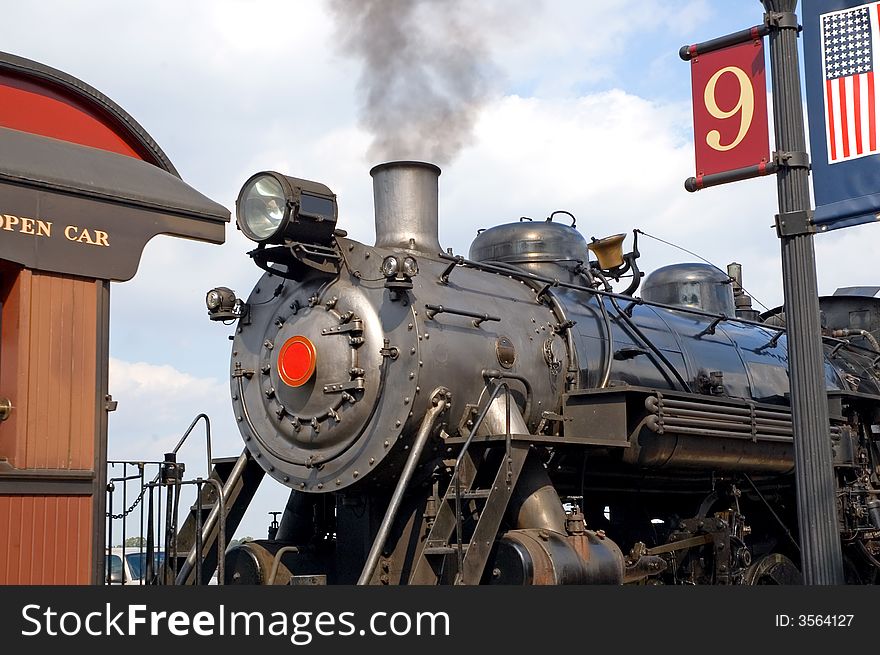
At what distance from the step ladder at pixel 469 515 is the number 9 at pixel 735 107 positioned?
1.97 meters

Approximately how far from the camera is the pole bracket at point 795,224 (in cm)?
570

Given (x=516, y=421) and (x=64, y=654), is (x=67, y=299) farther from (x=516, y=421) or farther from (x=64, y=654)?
(x=516, y=421)

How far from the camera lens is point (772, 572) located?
9336mm

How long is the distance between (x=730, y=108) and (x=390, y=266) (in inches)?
87.6

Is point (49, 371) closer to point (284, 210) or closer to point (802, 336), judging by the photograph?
point (284, 210)

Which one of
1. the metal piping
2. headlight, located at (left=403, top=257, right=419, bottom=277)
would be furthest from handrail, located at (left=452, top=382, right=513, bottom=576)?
headlight, located at (left=403, top=257, right=419, bottom=277)

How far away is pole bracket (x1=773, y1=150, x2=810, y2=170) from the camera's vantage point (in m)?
5.80

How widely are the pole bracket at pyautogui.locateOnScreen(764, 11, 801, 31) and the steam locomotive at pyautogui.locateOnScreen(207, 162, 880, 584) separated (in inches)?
90.6

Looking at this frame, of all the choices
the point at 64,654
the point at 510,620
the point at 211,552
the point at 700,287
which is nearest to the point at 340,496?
the point at 211,552

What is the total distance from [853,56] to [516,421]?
294 centimetres

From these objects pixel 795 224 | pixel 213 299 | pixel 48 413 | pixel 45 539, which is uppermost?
pixel 213 299

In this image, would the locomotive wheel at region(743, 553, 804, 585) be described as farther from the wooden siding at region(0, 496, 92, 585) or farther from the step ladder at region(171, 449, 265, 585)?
the wooden siding at region(0, 496, 92, 585)

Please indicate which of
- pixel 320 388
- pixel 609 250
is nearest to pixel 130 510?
pixel 320 388

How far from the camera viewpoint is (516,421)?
7.14 metres
